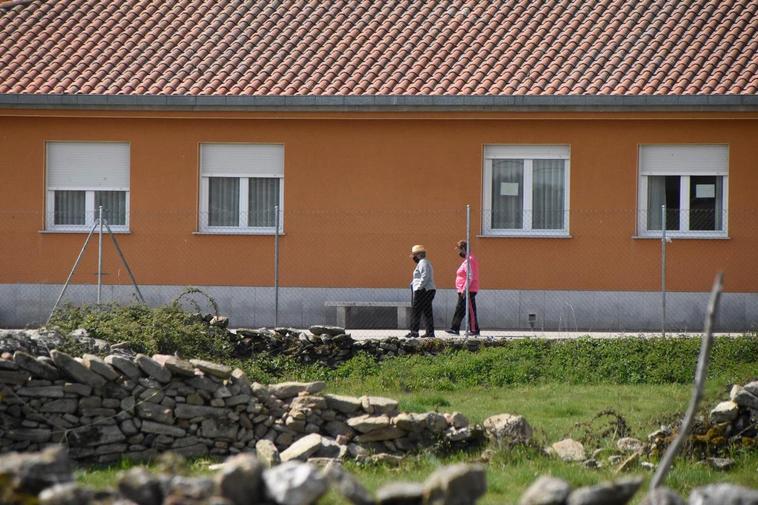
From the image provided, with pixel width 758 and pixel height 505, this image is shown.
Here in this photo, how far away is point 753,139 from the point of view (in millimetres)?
22031

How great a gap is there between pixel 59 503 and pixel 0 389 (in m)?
5.61

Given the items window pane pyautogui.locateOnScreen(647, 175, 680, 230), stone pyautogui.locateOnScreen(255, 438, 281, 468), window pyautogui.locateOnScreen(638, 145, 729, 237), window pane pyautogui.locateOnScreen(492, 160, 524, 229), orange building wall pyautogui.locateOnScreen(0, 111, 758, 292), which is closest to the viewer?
stone pyautogui.locateOnScreen(255, 438, 281, 468)

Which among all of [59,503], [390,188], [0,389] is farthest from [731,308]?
[59,503]

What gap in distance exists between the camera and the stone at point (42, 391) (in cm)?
1113

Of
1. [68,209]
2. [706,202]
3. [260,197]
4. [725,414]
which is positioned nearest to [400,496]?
[725,414]

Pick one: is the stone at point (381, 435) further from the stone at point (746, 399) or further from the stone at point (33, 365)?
the stone at point (746, 399)

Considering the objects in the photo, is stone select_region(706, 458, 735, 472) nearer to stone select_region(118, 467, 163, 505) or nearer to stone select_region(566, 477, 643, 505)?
stone select_region(566, 477, 643, 505)

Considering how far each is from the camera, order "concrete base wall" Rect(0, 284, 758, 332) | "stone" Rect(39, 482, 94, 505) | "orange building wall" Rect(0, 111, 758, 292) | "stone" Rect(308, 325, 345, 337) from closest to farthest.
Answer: "stone" Rect(39, 482, 94, 505), "stone" Rect(308, 325, 345, 337), "concrete base wall" Rect(0, 284, 758, 332), "orange building wall" Rect(0, 111, 758, 292)

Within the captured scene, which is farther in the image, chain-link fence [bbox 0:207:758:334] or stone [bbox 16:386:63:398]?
chain-link fence [bbox 0:207:758:334]

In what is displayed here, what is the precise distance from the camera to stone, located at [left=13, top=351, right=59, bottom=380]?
36.5ft

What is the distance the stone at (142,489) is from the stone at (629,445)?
606 centimetres

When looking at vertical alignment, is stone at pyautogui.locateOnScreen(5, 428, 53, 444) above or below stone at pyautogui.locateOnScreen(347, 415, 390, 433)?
below

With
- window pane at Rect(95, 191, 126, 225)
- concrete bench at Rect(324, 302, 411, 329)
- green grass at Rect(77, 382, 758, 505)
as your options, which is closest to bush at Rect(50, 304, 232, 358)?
green grass at Rect(77, 382, 758, 505)

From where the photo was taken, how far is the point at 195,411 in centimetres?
1144
